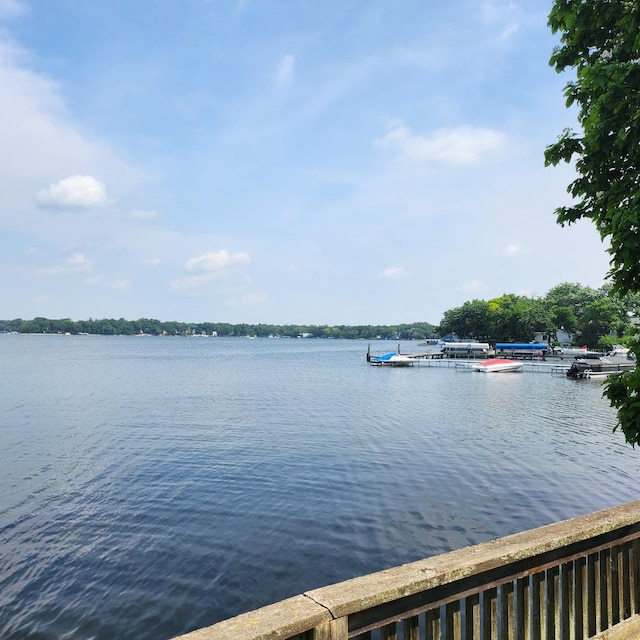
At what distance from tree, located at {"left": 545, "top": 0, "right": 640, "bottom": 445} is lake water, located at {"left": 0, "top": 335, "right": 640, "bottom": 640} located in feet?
29.4

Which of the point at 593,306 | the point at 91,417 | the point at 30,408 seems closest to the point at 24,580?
the point at 91,417

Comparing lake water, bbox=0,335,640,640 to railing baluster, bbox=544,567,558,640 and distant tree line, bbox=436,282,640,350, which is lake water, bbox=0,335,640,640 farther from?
distant tree line, bbox=436,282,640,350

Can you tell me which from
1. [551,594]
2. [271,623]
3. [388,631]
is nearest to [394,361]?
[551,594]

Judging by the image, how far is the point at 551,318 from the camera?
122812 mm

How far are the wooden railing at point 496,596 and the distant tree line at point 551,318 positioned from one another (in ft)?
330

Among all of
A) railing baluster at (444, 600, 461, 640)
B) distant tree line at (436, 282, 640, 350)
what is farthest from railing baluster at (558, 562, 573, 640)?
distant tree line at (436, 282, 640, 350)

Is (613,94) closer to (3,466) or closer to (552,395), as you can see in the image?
(3,466)

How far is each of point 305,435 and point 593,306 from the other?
106932 millimetres

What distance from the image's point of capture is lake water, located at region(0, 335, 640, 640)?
10.8 metres

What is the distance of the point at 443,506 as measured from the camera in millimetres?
15703

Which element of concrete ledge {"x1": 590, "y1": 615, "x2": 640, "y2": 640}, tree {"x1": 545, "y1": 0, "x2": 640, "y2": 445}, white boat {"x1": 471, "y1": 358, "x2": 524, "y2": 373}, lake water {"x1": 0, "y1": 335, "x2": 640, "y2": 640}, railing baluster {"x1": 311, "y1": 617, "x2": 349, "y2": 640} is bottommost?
lake water {"x1": 0, "y1": 335, "x2": 640, "y2": 640}

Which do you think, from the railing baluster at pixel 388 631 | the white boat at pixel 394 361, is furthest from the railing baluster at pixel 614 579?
the white boat at pixel 394 361

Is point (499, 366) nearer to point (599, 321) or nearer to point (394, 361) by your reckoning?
point (394, 361)

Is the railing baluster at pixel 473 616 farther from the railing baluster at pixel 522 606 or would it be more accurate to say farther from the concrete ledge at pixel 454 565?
the railing baluster at pixel 522 606
